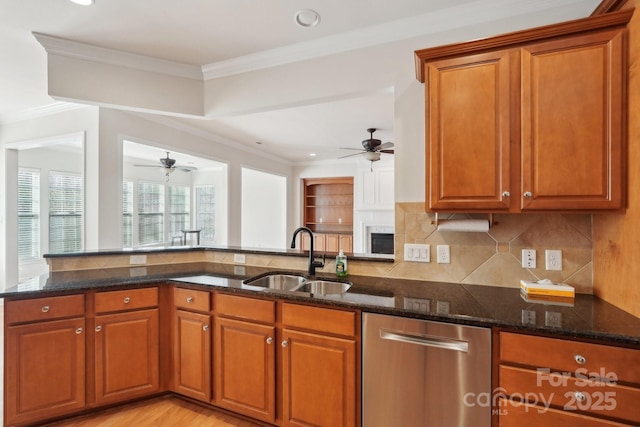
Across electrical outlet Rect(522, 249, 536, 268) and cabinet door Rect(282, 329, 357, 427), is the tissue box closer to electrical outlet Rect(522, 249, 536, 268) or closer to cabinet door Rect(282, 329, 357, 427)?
electrical outlet Rect(522, 249, 536, 268)

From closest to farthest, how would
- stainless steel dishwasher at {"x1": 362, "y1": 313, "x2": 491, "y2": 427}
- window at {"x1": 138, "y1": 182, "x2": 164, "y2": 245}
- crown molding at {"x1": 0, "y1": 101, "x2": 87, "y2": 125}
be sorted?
stainless steel dishwasher at {"x1": 362, "y1": 313, "x2": 491, "y2": 427}, crown molding at {"x1": 0, "y1": 101, "x2": 87, "y2": 125}, window at {"x1": 138, "y1": 182, "x2": 164, "y2": 245}

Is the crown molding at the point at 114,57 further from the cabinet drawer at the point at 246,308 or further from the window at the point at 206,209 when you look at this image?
the window at the point at 206,209

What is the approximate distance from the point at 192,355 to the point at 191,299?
0.41m

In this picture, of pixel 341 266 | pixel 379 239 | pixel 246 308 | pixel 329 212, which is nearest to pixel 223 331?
pixel 246 308

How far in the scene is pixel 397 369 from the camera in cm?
160

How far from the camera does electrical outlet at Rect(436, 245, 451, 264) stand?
2.10 meters

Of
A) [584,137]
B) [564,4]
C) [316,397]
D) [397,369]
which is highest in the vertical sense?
[564,4]

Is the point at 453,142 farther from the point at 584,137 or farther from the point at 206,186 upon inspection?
the point at 206,186

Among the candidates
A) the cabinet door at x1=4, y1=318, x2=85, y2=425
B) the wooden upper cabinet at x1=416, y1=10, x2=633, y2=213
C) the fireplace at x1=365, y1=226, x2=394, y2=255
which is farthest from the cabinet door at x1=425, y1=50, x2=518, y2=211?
the fireplace at x1=365, y1=226, x2=394, y2=255

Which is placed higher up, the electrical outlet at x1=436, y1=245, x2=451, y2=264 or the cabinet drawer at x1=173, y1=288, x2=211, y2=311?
the electrical outlet at x1=436, y1=245, x2=451, y2=264

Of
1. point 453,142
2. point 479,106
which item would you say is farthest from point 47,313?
point 479,106

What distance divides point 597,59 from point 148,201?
8.11 meters

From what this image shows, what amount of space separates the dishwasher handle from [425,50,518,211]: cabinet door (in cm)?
73
